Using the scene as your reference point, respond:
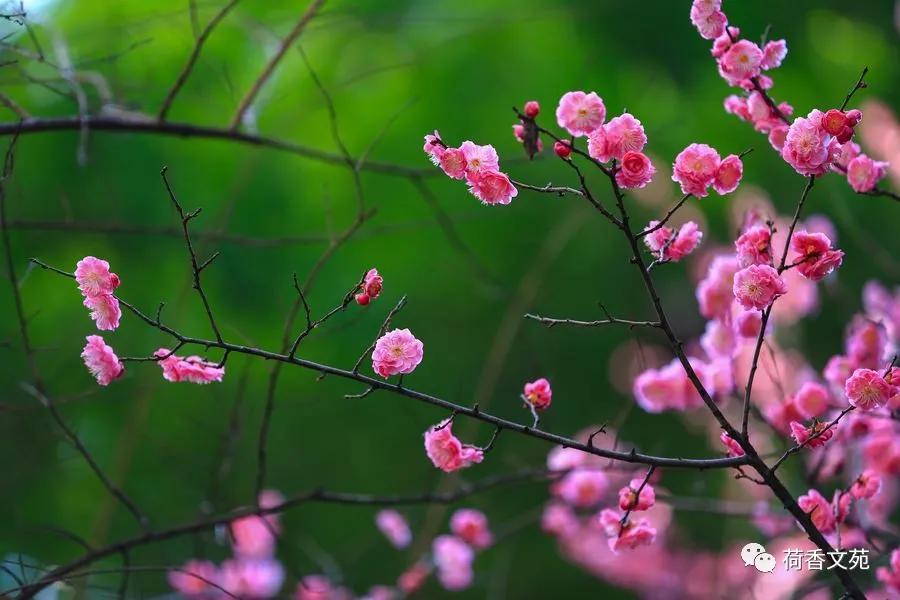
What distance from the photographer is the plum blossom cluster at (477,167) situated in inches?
40.6

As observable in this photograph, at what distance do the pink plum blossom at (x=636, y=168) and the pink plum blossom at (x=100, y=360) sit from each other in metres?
0.61

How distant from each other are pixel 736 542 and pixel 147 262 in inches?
93.0

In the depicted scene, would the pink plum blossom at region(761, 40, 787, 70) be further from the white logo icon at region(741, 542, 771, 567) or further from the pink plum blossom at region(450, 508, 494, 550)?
the pink plum blossom at region(450, 508, 494, 550)

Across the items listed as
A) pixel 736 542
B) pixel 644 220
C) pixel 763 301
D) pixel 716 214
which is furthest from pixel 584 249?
pixel 763 301

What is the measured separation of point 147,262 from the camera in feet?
10.5

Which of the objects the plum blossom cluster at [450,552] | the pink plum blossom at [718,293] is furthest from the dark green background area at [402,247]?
the pink plum blossom at [718,293]

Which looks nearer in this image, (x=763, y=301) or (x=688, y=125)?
(x=763, y=301)

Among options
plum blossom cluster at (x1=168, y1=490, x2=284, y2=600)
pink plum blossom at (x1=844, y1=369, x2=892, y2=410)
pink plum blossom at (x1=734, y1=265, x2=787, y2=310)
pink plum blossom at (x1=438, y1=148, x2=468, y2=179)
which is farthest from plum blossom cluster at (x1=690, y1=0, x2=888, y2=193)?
plum blossom cluster at (x1=168, y1=490, x2=284, y2=600)

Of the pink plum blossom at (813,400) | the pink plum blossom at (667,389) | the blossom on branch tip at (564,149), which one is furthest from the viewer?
the pink plum blossom at (667,389)

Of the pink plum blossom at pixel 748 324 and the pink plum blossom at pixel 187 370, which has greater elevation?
the pink plum blossom at pixel 748 324

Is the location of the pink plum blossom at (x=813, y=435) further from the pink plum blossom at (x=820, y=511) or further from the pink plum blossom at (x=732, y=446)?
the pink plum blossom at (x=820, y=511)

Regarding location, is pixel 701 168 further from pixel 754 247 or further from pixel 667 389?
pixel 667 389

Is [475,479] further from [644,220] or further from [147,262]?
[147,262]

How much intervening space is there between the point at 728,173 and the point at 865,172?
0.31 metres
